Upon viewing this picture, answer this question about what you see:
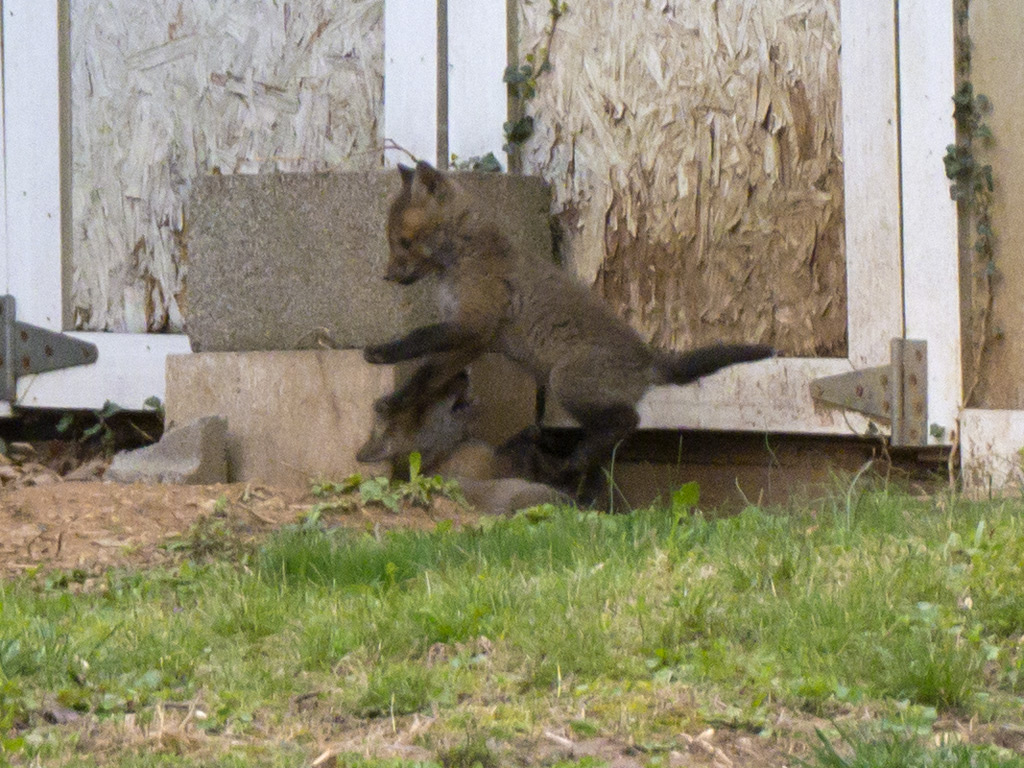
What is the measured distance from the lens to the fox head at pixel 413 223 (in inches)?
243

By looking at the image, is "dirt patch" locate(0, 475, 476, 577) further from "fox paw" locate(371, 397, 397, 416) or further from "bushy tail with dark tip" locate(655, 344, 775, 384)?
"bushy tail with dark tip" locate(655, 344, 775, 384)

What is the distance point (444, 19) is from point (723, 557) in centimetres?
427

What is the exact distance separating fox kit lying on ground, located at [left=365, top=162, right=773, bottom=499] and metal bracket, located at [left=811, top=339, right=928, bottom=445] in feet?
2.56

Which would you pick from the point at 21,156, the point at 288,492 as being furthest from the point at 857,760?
the point at 21,156

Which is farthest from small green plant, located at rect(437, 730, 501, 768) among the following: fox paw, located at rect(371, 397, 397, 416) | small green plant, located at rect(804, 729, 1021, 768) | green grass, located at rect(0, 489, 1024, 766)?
fox paw, located at rect(371, 397, 397, 416)

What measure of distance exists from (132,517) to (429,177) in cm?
212

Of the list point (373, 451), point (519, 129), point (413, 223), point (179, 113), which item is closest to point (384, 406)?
point (373, 451)

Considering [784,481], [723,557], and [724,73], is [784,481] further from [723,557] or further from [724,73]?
[723,557]

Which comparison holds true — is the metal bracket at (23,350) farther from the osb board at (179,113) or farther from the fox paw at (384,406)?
the fox paw at (384,406)

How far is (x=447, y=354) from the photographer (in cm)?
622

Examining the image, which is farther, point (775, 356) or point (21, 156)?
point (21, 156)

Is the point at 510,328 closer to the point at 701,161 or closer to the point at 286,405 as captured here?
the point at 286,405

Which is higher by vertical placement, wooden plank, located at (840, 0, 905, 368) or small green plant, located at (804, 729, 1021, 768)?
wooden plank, located at (840, 0, 905, 368)

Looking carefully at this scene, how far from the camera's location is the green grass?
Answer: 2.55 meters
